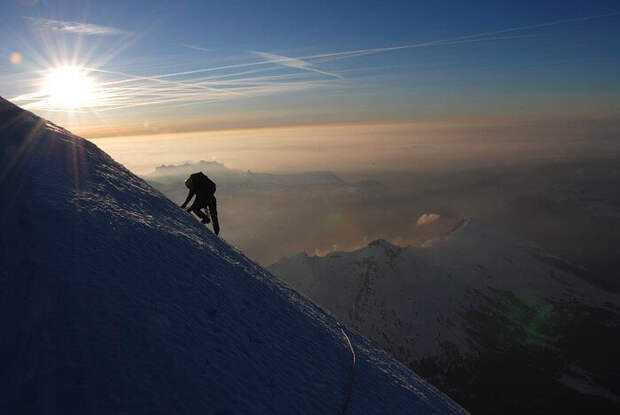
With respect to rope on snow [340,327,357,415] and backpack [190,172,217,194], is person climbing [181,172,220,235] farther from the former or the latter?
rope on snow [340,327,357,415]

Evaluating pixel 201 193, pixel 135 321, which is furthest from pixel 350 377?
pixel 201 193

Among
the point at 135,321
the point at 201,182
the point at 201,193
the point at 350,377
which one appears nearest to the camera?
the point at 135,321

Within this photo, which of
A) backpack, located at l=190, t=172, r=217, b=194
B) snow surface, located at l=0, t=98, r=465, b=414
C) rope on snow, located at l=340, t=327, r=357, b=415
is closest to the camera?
snow surface, located at l=0, t=98, r=465, b=414

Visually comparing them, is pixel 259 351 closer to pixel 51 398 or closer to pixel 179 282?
pixel 179 282

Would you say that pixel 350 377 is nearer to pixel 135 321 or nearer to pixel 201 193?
A: pixel 135 321

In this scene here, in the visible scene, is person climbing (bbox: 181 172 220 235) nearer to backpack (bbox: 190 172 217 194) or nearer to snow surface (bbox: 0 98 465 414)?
backpack (bbox: 190 172 217 194)

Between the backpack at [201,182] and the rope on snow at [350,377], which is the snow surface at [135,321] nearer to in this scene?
the rope on snow at [350,377]

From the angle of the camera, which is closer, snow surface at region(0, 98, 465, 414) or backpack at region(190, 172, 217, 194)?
snow surface at region(0, 98, 465, 414)

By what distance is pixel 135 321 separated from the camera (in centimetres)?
530

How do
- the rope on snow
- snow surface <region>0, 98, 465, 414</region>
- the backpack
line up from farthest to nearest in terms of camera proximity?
1. the backpack
2. the rope on snow
3. snow surface <region>0, 98, 465, 414</region>

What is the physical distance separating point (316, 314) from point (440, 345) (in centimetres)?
21241

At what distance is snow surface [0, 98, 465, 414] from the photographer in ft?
14.9

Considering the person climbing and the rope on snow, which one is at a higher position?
the person climbing

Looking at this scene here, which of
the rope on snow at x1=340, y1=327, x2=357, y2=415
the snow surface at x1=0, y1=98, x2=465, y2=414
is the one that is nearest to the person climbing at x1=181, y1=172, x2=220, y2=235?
the snow surface at x1=0, y1=98, x2=465, y2=414
